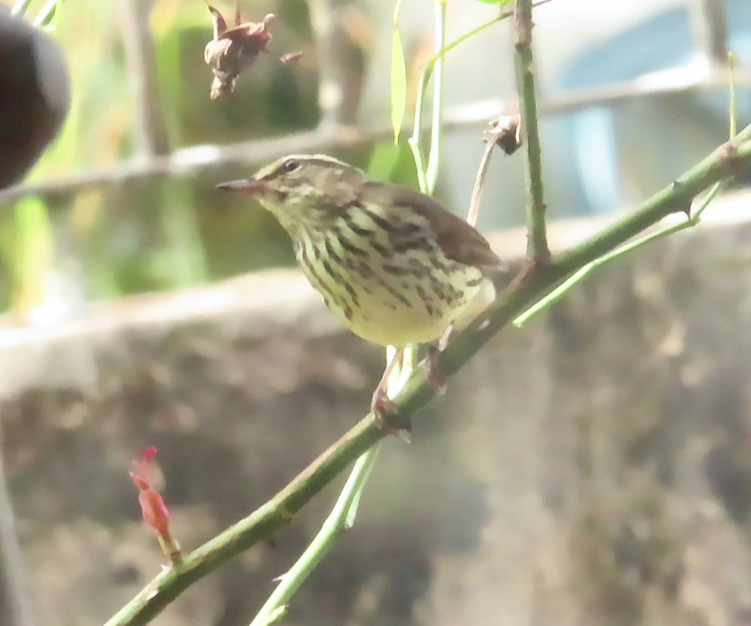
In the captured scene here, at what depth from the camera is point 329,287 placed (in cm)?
58

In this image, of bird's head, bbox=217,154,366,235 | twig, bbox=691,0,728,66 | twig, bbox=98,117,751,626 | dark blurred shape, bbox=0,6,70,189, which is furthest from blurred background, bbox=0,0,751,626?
dark blurred shape, bbox=0,6,70,189

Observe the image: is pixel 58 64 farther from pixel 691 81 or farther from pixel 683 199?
pixel 691 81

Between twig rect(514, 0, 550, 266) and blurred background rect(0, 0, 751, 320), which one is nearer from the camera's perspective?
twig rect(514, 0, 550, 266)

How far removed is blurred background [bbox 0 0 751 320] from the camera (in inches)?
41.1

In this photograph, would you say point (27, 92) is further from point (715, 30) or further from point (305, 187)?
point (715, 30)

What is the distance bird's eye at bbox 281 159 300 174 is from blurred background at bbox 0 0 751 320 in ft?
1.35

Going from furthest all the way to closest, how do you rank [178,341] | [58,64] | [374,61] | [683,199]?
[374,61] < [178,341] < [683,199] < [58,64]

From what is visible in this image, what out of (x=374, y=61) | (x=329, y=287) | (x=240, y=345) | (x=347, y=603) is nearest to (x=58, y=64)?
(x=329, y=287)

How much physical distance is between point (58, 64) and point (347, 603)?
2.89 feet

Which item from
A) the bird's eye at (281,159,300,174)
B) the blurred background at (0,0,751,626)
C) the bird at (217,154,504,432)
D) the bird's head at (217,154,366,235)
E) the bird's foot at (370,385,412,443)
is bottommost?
the blurred background at (0,0,751,626)

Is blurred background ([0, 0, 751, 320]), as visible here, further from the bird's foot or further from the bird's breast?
the bird's foot

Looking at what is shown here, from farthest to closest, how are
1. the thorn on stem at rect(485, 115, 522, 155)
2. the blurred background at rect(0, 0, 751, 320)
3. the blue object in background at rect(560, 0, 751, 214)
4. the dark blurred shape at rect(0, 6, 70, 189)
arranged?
1. the blue object in background at rect(560, 0, 751, 214)
2. the blurred background at rect(0, 0, 751, 320)
3. the thorn on stem at rect(485, 115, 522, 155)
4. the dark blurred shape at rect(0, 6, 70, 189)

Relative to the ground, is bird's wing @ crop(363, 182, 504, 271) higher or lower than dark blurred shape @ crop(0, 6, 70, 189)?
lower

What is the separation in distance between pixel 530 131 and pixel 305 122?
1064mm
